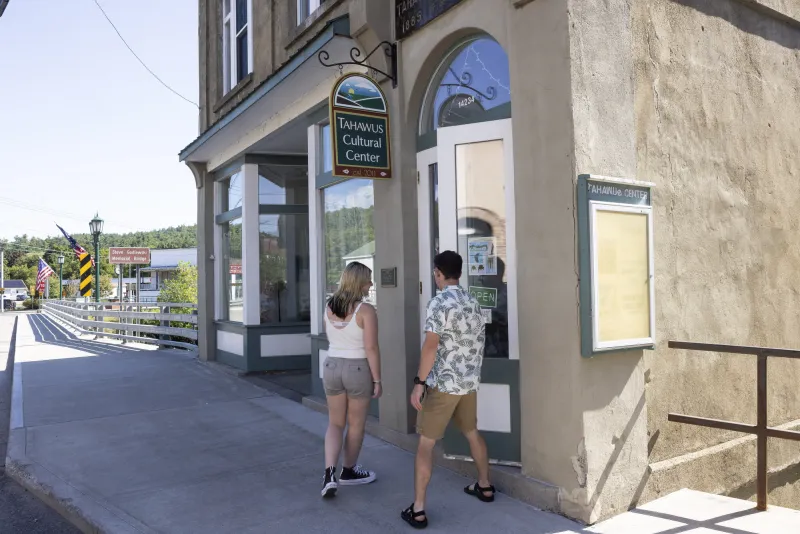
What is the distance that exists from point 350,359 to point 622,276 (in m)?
2.03

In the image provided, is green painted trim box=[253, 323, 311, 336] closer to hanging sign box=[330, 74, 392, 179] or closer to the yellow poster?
hanging sign box=[330, 74, 392, 179]

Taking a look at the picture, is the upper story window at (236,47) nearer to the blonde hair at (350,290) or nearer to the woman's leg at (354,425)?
the blonde hair at (350,290)

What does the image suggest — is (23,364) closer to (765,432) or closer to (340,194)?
(340,194)

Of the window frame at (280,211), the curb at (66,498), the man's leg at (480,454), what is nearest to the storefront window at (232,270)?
the window frame at (280,211)

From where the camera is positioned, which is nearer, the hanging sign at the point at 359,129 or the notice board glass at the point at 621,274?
the notice board glass at the point at 621,274

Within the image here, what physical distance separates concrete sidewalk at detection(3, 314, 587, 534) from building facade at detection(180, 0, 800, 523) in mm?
548

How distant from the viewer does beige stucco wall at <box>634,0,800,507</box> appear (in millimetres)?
4914

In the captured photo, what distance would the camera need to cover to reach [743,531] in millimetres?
3986

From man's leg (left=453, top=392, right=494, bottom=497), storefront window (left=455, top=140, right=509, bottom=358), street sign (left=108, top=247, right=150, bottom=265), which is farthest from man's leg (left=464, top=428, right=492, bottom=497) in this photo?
street sign (left=108, top=247, right=150, bottom=265)

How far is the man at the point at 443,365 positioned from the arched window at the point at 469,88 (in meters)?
1.62

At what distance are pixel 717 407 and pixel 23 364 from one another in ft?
41.6

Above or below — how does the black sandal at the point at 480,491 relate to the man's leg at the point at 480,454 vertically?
below

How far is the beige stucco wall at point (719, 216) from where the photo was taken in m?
4.91

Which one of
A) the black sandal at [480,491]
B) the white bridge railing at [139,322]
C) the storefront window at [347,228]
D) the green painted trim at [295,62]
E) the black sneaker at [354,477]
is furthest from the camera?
the white bridge railing at [139,322]
